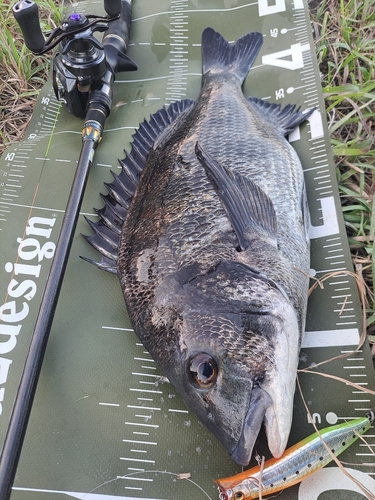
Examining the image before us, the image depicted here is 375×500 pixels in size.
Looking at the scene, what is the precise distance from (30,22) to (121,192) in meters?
0.99

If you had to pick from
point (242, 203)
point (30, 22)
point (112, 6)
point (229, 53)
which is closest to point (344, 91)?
point (229, 53)

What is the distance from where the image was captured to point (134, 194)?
7.45 ft

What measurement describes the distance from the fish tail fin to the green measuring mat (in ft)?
0.36

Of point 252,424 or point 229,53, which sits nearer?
point 252,424

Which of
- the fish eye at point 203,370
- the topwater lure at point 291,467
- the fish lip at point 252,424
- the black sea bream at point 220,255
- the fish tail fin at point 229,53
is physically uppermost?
the fish tail fin at point 229,53

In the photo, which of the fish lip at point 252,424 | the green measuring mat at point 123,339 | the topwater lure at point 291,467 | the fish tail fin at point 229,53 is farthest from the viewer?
the fish tail fin at point 229,53

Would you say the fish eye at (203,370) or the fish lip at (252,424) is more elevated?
the fish eye at (203,370)

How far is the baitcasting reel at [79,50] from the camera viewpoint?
2.19 metres

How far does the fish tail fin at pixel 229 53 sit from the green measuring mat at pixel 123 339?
0.11 metres

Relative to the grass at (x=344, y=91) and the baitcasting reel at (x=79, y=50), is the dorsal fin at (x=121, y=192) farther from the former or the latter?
the grass at (x=344, y=91)

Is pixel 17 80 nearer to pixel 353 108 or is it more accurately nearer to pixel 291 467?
pixel 353 108

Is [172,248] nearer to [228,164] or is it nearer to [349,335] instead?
[228,164]

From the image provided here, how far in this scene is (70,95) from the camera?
2.70 m

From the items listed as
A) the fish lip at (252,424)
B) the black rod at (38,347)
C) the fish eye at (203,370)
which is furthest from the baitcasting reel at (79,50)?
the fish lip at (252,424)
